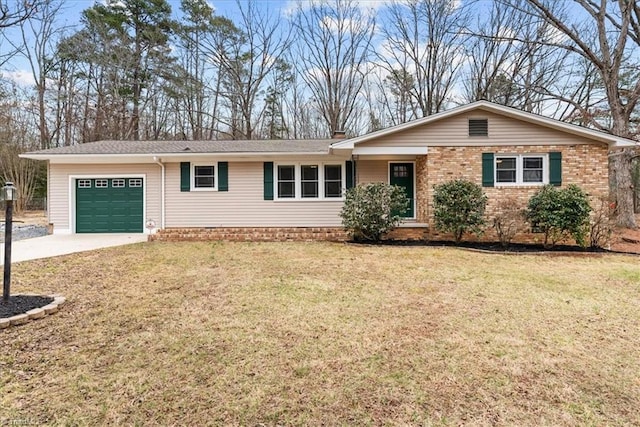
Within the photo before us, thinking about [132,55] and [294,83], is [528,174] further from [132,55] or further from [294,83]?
[132,55]

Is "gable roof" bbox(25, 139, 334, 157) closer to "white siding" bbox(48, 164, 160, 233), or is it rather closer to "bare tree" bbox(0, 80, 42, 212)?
"white siding" bbox(48, 164, 160, 233)

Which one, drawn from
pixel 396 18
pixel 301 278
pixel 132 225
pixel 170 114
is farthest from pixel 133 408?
pixel 396 18

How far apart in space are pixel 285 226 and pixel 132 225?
4933mm

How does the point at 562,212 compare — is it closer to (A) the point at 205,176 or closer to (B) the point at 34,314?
(A) the point at 205,176

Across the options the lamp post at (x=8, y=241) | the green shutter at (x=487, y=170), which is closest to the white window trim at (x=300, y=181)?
the green shutter at (x=487, y=170)

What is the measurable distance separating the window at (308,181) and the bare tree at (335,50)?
11.0 m

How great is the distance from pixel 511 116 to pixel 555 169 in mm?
1915

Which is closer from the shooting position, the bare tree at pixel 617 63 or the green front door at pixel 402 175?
the green front door at pixel 402 175

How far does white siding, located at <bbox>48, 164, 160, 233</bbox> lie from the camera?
10953 millimetres

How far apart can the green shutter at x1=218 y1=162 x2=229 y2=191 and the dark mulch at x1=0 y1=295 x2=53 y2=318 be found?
6.79 meters

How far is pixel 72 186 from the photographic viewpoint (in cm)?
1100

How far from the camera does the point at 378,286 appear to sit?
5.36 meters

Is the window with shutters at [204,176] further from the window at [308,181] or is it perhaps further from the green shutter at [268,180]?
the window at [308,181]

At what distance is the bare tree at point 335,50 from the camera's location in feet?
70.2
